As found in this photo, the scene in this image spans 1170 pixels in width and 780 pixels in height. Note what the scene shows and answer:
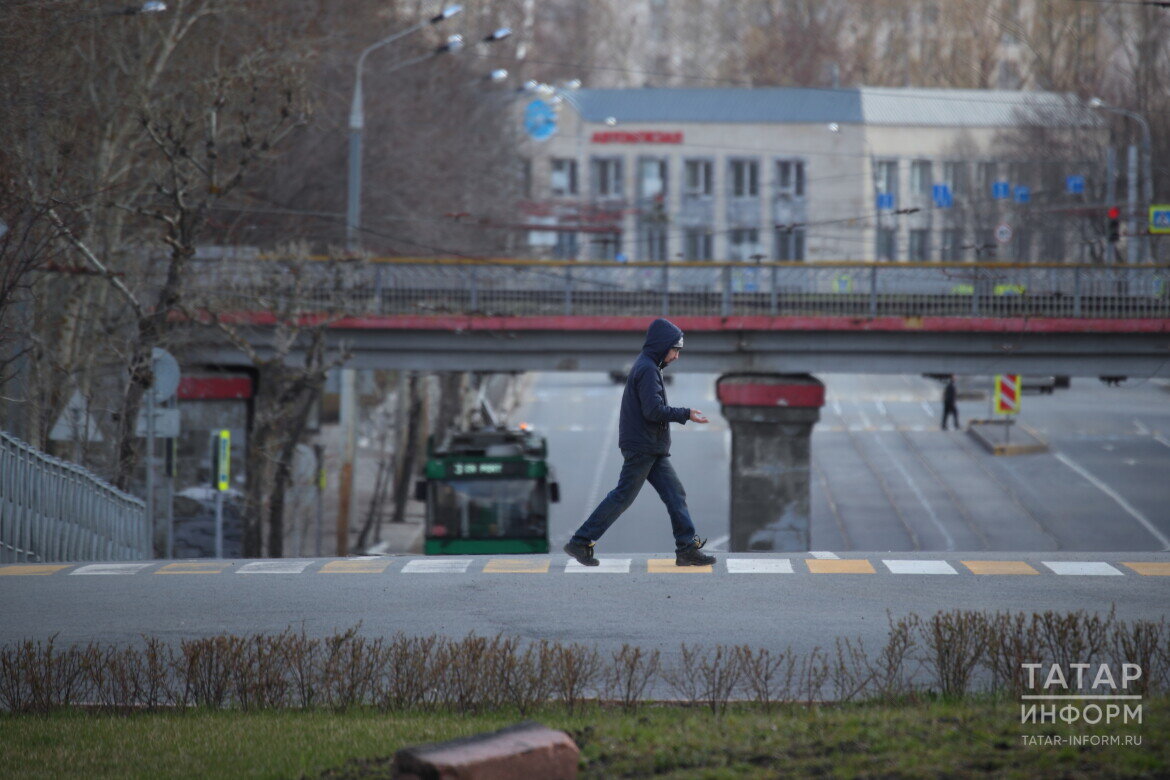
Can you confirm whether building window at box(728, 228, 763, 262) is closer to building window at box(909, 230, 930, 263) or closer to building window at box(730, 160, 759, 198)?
building window at box(730, 160, 759, 198)

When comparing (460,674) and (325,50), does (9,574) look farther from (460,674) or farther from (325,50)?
(325,50)

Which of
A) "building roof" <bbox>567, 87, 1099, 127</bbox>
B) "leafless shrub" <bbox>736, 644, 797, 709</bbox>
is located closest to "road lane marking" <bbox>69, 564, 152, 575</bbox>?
"leafless shrub" <bbox>736, 644, 797, 709</bbox>

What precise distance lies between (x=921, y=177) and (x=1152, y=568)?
60273mm

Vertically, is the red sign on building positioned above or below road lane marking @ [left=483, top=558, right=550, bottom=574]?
above

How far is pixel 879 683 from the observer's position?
9.43m

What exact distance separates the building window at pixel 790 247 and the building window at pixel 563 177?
11.7m

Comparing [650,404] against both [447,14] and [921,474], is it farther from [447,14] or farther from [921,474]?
[921,474]

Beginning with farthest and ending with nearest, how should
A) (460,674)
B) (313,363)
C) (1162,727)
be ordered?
(313,363) → (460,674) → (1162,727)

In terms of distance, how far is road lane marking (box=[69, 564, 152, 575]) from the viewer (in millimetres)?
14797

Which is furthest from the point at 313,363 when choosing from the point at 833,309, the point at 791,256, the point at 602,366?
the point at 791,256

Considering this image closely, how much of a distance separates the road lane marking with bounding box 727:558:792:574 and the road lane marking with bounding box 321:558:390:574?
10.5 feet

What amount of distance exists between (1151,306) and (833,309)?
6.30m

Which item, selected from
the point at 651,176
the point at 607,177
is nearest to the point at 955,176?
the point at 651,176

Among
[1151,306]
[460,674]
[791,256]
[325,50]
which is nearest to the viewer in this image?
[460,674]
